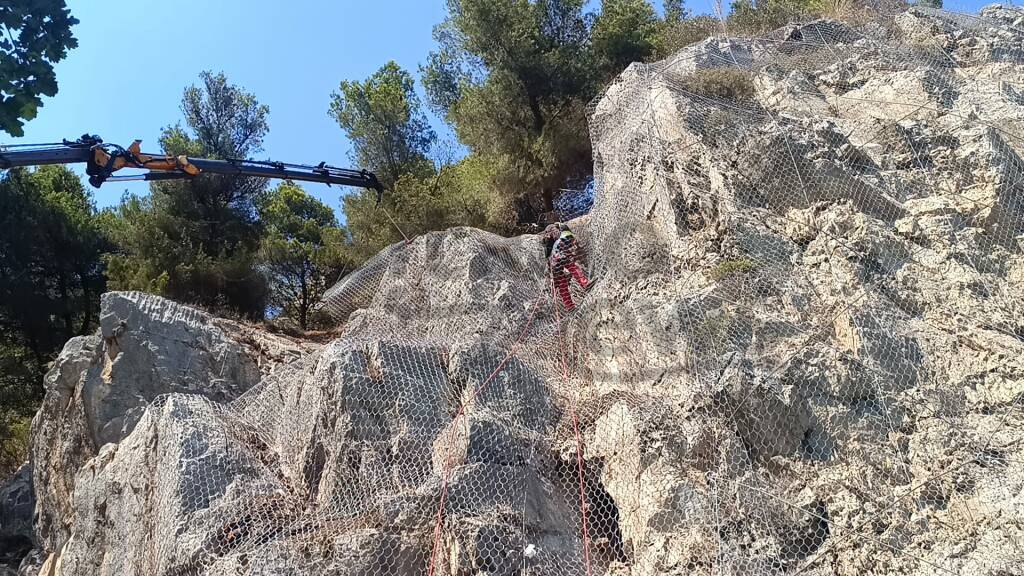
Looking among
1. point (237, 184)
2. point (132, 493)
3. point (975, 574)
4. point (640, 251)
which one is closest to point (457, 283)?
point (640, 251)

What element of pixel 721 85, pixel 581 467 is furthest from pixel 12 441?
pixel 721 85

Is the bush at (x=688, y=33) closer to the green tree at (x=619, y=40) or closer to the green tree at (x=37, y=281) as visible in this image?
the green tree at (x=619, y=40)

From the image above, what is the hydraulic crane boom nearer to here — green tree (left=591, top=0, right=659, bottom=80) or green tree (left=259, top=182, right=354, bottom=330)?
green tree (left=259, top=182, right=354, bottom=330)

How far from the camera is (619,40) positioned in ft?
47.2

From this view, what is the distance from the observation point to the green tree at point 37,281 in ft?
43.8

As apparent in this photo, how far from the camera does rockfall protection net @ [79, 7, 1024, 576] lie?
5.39m

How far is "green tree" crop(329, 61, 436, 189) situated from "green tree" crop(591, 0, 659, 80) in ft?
12.3

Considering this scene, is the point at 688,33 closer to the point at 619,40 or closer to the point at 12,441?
the point at 619,40

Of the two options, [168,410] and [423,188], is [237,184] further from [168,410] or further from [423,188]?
[168,410]

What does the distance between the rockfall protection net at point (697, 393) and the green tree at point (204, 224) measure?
3955 mm

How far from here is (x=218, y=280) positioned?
12148 millimetres

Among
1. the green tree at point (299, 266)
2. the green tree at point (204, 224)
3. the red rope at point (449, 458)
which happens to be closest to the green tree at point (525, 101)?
the green tree at point (299, 266)

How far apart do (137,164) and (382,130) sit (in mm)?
5163

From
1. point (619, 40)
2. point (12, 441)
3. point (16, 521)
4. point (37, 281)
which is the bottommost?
point (16, 521)
